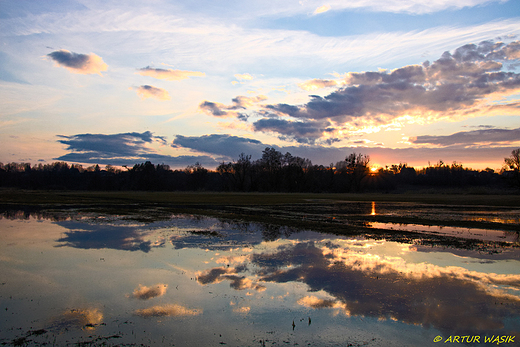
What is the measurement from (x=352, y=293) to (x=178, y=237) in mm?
11450

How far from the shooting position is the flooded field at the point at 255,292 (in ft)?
21.8

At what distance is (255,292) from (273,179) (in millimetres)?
122829

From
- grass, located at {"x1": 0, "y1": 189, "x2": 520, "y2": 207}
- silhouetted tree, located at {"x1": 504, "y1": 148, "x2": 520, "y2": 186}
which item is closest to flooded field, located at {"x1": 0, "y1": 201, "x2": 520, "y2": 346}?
grass, located at {"x1": 0, "y1": 189, "x2": 520, "y2": 207}

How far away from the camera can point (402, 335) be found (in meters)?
6.67

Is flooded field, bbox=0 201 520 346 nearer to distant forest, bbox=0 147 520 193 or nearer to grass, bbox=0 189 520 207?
grass, bbox=0 189 520 207

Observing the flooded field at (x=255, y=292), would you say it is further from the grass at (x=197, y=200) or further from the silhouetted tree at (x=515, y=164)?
the silhouetted tree at (x=515, y=164)

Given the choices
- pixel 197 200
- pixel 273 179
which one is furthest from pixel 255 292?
pixel 273 179

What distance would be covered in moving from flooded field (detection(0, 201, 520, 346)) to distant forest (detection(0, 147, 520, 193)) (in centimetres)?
11484

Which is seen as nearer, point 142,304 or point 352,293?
point 142,304

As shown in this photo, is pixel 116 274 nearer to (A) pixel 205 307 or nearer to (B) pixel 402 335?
(A) pixel 205 307

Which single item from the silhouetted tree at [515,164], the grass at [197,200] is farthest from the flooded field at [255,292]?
the silhouetted tree at [515,164]

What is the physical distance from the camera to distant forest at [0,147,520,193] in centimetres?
13112

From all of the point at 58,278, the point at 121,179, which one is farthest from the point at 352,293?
the point at 121,179

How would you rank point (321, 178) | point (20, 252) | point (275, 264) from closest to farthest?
point (275, 264)
point (20, 252)
point (321, 178)
